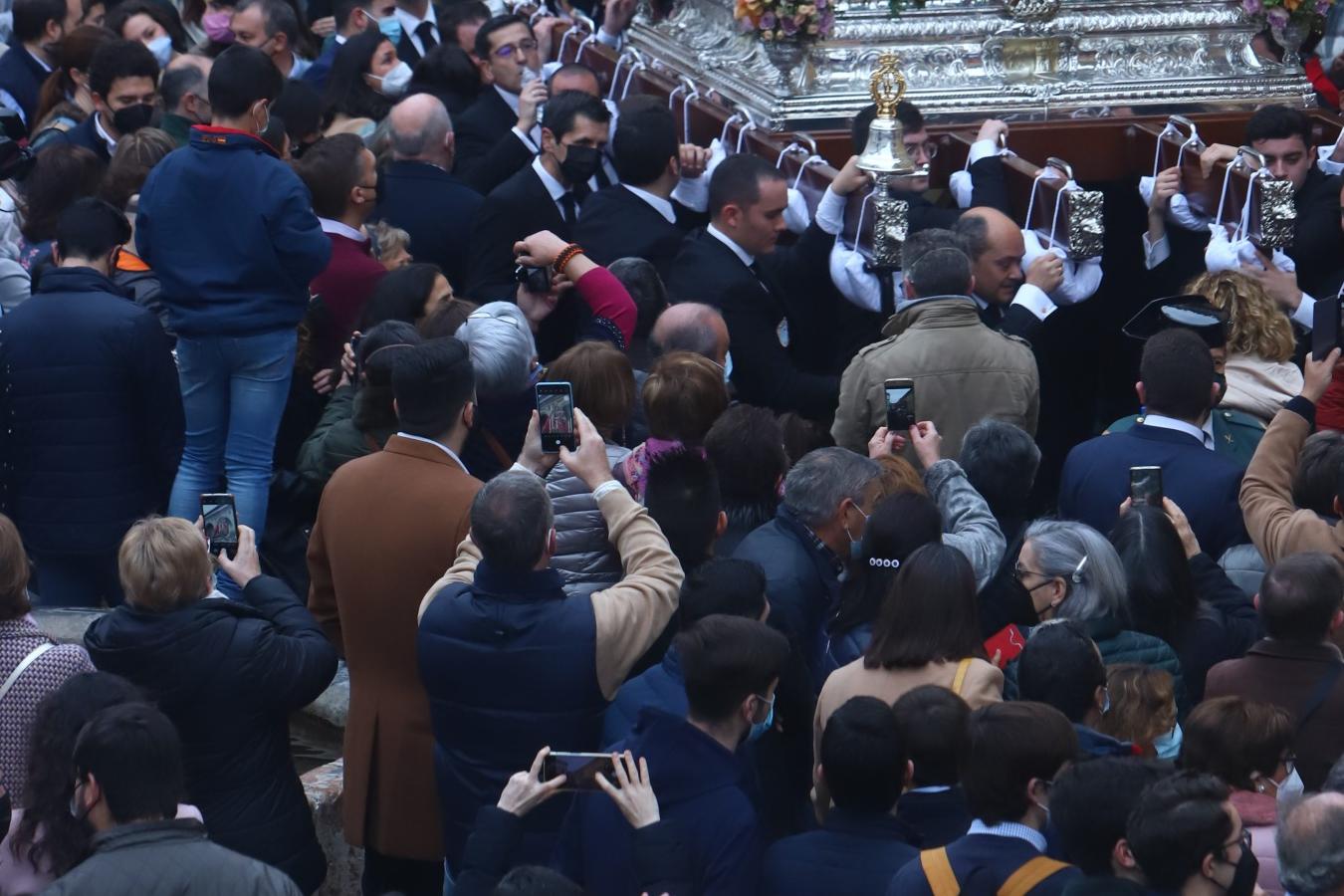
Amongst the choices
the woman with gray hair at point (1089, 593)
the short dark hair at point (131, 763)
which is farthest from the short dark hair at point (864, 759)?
the short dark hair at point (131, 763)

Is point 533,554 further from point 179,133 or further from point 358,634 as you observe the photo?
point 179,133

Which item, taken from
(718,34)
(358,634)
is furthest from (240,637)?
(718,34)

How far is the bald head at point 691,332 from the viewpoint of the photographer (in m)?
5.05

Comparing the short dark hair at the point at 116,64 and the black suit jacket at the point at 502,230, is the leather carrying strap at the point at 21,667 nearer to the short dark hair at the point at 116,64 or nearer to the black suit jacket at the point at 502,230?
the black suit jacket at the point at 502,230

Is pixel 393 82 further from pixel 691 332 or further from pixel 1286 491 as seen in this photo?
pixel 1286 491

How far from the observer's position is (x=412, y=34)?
942 centimetres

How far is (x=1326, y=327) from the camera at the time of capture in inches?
183

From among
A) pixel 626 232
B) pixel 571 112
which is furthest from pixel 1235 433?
pixel 571 112

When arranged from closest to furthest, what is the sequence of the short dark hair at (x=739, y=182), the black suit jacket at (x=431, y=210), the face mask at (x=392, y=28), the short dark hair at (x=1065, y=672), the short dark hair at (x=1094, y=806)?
the short dark hair at (x=1094, y=806) → the short dark hair at (x=1065, y=672) → the short dark hair at (x=739, y=182) → the black suit jacket at (x=431, y=210) → the face mask at (x=392, y=28)

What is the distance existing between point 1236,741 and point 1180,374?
1428 millimetres

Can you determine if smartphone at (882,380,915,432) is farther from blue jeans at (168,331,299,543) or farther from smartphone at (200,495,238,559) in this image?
blue jeans at (168,331,299,543)

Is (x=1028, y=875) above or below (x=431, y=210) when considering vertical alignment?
above

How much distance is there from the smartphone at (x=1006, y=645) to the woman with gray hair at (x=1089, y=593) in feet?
0.19

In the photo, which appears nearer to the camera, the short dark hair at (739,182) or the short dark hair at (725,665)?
the short dark hair at (725,665)
